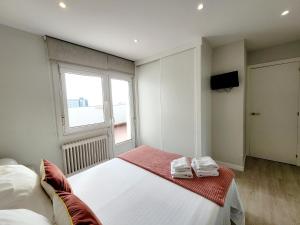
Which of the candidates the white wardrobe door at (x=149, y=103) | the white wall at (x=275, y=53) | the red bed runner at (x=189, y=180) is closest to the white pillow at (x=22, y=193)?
the red bed runner at (x=189, y=180)

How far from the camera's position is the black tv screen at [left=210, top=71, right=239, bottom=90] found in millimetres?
2498

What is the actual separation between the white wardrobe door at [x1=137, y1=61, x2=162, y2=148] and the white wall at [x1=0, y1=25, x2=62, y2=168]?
1.86m

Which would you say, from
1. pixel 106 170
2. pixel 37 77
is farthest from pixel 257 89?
pixel 37 77

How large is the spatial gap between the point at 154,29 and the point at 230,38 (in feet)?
4.37

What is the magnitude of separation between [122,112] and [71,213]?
8.96ft

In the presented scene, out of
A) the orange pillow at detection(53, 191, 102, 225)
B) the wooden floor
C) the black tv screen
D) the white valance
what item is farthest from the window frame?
the wooden floor

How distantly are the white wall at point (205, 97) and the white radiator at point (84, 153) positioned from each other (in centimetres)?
191

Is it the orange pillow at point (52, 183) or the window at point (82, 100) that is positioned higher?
the window at point (82, 100)

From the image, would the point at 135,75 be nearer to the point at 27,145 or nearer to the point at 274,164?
the point at 27,145

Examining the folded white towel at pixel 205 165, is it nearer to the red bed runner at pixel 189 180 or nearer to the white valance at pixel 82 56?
the red bed runner at pixel 189 180

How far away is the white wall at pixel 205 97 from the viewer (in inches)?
98.7

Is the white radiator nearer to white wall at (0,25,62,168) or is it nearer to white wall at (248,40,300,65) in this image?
white wall at (0,25,62,168)

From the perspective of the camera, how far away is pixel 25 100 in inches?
78.7

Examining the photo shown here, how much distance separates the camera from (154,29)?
2.05 meters
